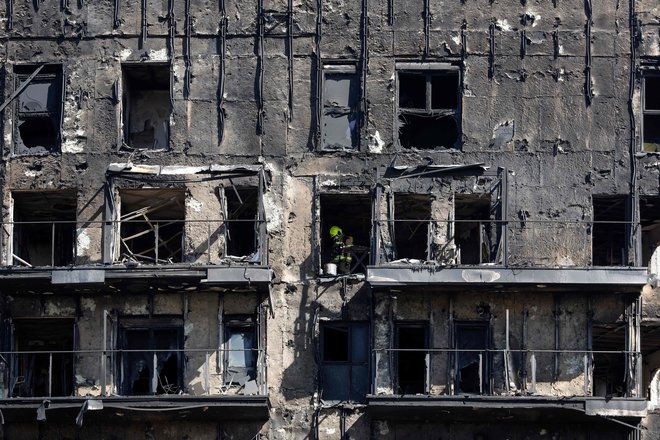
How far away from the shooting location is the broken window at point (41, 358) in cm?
4560

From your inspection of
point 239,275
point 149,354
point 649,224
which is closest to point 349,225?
point 239,275

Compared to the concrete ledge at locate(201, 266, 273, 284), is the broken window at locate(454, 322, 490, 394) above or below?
below

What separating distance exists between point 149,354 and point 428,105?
919 centimetres

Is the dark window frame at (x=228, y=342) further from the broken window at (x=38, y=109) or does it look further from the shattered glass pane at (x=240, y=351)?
the broken window at (x=38, y=109)

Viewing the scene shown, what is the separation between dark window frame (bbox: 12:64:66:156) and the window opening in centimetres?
1407

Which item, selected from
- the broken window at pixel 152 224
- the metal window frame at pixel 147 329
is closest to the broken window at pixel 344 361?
the metal window frame at pixel 147 329

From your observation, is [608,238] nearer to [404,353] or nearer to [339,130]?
[404,353]

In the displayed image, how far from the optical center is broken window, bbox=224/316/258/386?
44697mm

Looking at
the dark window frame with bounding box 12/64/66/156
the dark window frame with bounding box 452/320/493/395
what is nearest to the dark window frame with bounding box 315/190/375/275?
the dark window frame with bounding box 452/320/493/395

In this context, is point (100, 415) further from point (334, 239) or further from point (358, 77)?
point (358, 77)

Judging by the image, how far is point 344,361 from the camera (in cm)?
4512

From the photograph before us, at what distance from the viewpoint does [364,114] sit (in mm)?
45938

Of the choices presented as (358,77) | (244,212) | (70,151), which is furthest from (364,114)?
(70,151)

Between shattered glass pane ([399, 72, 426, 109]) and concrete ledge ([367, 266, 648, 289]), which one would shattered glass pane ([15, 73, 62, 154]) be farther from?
concrete ledge ([367, 266, 648, 289])
